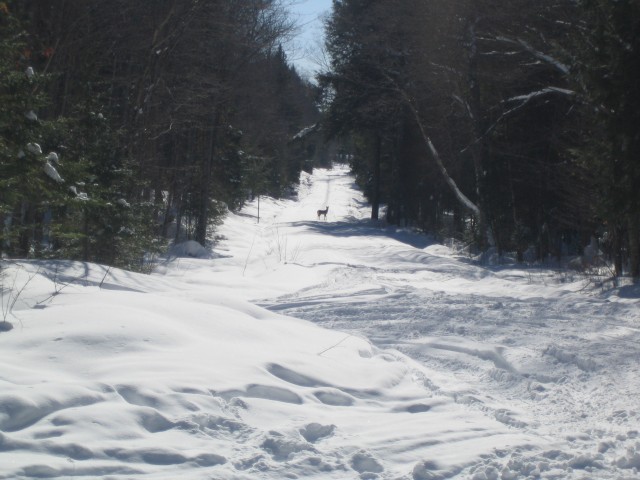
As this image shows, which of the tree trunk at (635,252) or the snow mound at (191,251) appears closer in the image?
the tree trunk at (635,252)

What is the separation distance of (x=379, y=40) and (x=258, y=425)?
28813 millimetres

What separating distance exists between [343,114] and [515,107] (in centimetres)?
1662

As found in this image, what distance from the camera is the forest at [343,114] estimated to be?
38.3ft

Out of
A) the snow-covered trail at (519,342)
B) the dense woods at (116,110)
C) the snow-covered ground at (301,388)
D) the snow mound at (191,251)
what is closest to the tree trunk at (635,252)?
the snow-covered trail at (519,342)

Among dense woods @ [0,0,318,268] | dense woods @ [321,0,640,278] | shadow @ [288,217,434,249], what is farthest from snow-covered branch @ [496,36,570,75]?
shadow @ [288,217,434,249]

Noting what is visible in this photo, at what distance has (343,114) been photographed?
38.4 meters

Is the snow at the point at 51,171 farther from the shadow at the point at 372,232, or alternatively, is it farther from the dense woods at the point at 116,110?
the shadow at the point at 372,232

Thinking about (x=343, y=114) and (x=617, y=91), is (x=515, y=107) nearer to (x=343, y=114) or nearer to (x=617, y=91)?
(x=617, y=91)

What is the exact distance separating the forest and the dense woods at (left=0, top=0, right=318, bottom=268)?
0.18ft

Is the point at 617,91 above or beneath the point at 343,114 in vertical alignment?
beneath

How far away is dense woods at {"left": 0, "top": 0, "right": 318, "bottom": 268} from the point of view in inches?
418

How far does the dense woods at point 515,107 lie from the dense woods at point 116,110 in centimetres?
529

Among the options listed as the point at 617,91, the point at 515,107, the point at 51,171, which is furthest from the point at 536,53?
the point at 51,171

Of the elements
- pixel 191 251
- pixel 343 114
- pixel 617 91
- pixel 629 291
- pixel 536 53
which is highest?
pixel 343 114
